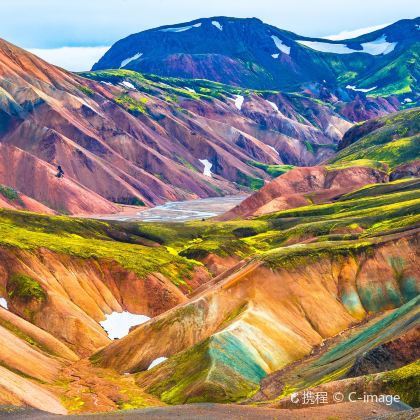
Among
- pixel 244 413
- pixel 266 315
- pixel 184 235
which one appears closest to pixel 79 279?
pixel 266 315

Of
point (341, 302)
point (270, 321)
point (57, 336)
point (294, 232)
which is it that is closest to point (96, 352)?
point (57, 336)

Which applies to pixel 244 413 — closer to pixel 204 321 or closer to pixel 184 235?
pixel 204 321

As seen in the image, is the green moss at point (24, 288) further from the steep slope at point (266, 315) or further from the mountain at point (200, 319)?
the steep slope at point (266, 315)

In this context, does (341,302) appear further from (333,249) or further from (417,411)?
(417,411)

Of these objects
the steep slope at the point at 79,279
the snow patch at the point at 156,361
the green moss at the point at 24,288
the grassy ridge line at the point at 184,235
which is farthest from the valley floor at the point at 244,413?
the grassy ridge line at the point at 184,235

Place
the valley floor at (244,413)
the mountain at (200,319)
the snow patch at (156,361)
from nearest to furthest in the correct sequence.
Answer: the valley floor at (244,413) < the mountain at (200,319) < the snow patch at (156,361)

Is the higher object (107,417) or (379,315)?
(107,417)
